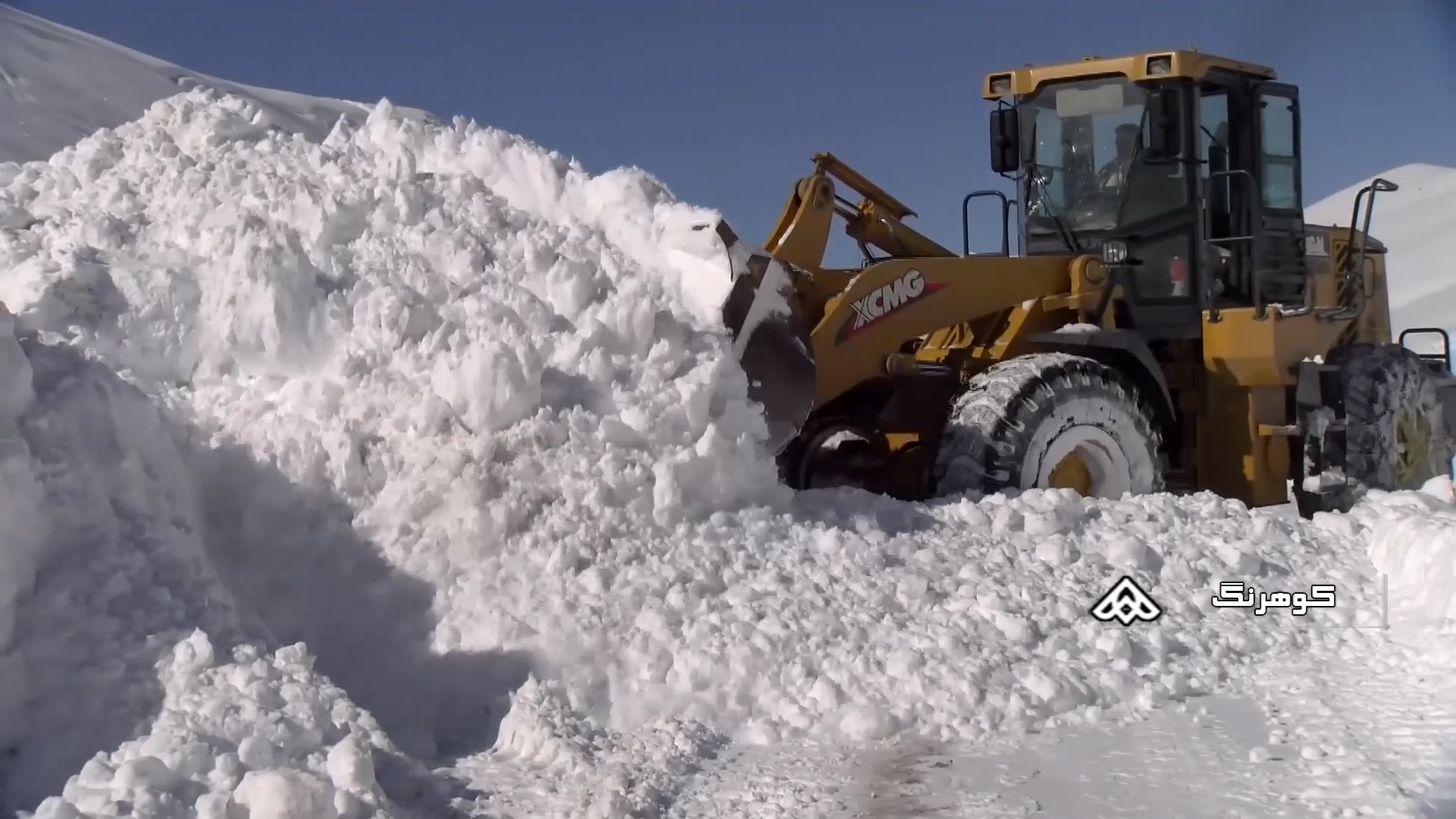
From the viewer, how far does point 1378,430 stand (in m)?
7.85

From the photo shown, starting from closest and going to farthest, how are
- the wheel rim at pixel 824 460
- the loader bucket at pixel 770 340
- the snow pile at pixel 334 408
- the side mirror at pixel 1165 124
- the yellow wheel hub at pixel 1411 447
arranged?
the snow pile at pixel 334 408 < the loader bucket at pixel 770 340 < the wheel rim at pixel 824 460 < the side mirror at pixel 1165 124 < the yellow wheel hub at pixel 1411 447

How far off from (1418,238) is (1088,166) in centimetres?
2338

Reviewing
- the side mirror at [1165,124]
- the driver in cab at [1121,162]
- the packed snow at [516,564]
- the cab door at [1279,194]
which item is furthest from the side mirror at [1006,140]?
the packed snow at [516,564]

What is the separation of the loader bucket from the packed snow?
4.8 inches

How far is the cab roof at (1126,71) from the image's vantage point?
24.3 feet

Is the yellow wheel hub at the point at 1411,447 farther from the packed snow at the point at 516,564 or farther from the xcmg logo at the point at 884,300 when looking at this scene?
the xcmg logo at the point at 884,300

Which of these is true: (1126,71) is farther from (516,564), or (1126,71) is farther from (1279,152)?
(516,564)

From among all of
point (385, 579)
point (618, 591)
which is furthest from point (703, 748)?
point (385, 579)

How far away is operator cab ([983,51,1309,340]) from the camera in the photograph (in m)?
7.54

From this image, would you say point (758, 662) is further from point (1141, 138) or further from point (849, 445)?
point (1141, 138)

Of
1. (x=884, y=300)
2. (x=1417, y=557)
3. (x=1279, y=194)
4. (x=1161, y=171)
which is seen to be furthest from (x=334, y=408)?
(x=1279, y=194)

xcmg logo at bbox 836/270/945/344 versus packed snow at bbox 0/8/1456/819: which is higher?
xcmg logo at bbox 836/270/945/344

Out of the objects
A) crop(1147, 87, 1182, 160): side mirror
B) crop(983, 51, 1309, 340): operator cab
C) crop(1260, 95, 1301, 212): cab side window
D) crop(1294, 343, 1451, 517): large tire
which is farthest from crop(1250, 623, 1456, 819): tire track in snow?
crop(1260, 95, 1301, 212): cab side window

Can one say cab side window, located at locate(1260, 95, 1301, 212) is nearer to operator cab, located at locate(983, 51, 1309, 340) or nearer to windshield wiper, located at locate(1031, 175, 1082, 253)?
operator cab, located at locate(983, 51, 1309, 340)
